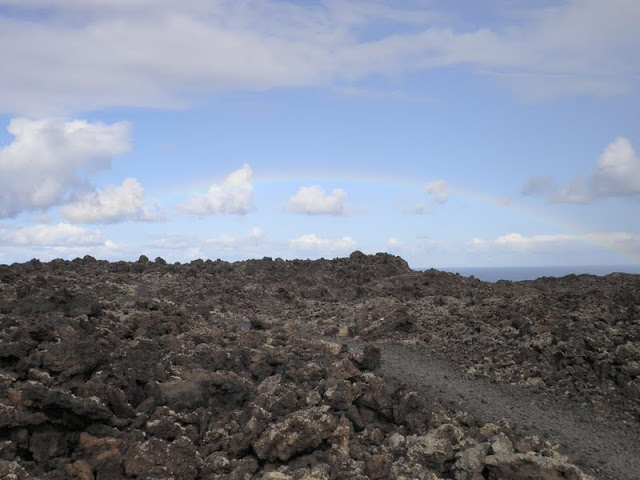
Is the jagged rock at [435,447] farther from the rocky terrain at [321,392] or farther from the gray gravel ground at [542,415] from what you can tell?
the gray gravel ground at [542,415]

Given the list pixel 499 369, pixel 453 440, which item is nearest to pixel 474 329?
pixel 499 369

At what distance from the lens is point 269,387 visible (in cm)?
1198

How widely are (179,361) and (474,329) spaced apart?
1028cm

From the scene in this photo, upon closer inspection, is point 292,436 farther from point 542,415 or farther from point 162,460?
point 542,415

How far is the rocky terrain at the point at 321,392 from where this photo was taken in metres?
9.89

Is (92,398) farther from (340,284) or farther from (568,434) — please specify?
(340,284)

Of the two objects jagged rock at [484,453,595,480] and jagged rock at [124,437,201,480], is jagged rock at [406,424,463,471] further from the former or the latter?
jagged rock at [124,437,201,480]

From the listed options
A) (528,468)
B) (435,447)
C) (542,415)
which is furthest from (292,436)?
(542,415)

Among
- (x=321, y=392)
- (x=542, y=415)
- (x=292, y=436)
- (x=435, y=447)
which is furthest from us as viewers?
(x=542, y=415)

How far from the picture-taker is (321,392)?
11.8 m

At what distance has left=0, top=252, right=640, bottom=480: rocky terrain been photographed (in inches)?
389

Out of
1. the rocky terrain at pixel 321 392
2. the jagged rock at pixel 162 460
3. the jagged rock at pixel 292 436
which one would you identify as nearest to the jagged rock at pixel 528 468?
the rocky terrain at pixel 321 392

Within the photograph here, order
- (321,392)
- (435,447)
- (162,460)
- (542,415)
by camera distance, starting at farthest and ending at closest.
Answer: (542,415)
(321,392)
(435,447)
(162,460)

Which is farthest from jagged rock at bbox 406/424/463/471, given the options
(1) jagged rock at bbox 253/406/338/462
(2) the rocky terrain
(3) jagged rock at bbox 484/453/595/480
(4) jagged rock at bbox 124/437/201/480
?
(4) jagged rock at bbox 124/437/201/480
